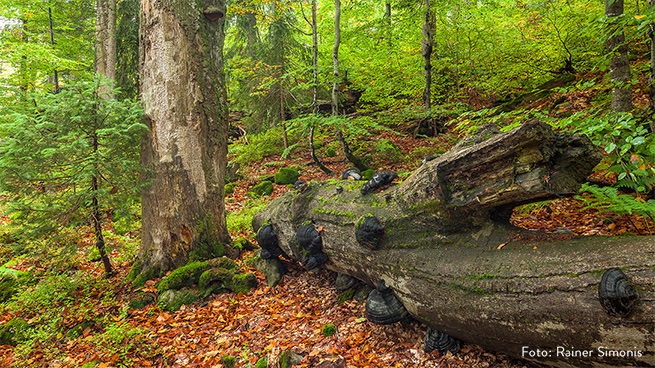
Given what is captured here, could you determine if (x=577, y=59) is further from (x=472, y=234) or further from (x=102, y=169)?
(x=102, y=169)

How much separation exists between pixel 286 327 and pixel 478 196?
2.86 metres

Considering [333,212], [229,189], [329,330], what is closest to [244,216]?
[229,189]

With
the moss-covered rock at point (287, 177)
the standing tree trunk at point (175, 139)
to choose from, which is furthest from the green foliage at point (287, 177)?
the standing tree trunk at point (175, 139)

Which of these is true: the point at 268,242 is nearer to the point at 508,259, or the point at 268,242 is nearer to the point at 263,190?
the point at 508,259

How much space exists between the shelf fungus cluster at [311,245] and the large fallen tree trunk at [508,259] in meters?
0.58

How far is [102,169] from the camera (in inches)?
178

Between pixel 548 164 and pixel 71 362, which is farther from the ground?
pixel 548 164

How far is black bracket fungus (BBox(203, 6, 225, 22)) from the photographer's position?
539cm

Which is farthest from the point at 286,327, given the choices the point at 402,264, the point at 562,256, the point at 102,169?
the point at 102,169

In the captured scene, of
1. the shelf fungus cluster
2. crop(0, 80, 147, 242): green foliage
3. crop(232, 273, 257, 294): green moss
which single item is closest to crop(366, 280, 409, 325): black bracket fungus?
the shelf fungus cluster

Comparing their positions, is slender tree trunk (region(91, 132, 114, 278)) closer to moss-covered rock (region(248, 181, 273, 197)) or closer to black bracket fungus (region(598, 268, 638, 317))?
moss-covered rock (region(248, 181, 273, 197))

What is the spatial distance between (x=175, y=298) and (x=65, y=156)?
267 cm

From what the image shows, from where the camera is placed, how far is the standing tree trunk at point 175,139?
4.96 meters

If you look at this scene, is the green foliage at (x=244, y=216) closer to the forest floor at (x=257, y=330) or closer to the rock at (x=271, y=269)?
the forest floor at (x=257, y=330)
